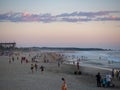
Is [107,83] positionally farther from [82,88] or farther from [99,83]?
[82,88]

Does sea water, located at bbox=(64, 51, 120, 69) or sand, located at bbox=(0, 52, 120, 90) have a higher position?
sand, located at bbox=(0, 52, 120, 90)

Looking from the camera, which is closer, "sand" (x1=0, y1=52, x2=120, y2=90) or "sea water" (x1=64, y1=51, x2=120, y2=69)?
"sand" (x1=0, y1=52, x2=120, y2=90)

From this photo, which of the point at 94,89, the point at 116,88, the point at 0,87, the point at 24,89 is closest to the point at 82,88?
the point at 94,89

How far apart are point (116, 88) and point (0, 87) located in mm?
3964

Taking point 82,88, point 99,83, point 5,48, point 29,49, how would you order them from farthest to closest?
1. point 29,49
2. point 5,48
3. point 99,83
4. point 82,88

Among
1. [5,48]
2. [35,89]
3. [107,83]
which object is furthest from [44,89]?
[5,48]

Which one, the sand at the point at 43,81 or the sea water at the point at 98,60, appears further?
the sea water at the point at 98,60

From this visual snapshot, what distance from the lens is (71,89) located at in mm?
9742

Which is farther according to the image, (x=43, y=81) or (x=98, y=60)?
(x=98, y=60)

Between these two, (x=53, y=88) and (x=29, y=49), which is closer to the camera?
(x=53, y=88)

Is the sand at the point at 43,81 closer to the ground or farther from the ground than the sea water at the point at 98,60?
farther from the ground

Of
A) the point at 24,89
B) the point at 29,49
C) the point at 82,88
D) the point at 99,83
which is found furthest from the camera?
the point at 29,49

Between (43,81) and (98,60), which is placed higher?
(43,81)

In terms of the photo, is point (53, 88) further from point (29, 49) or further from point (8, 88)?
point (29, 49)
